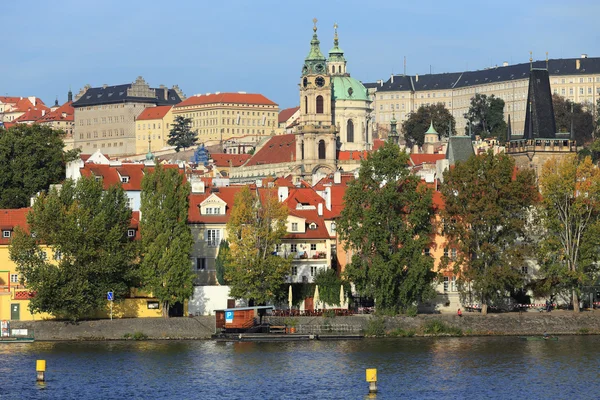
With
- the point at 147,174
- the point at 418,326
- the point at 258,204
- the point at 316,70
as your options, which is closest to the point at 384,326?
the point at 418,326

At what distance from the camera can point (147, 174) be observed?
8406 centimetres

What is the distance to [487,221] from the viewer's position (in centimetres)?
8244

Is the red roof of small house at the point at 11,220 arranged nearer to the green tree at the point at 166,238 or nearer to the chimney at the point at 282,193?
the green tree at the point at 166,238

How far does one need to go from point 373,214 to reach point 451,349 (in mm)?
10091

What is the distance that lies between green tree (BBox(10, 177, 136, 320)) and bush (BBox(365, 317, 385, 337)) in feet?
41.6

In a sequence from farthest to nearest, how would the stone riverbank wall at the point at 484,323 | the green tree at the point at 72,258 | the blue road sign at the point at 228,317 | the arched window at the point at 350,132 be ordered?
the arched window at the point at 350,132 < the stone riverbank wall at the point at 484,323 < the blue road sign at the point at 228,317 < the green tree at the point at 72,258

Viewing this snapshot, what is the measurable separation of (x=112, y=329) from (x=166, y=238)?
19.0 feet

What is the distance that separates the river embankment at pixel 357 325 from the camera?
78812mm

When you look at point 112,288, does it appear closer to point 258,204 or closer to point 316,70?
point 258,204

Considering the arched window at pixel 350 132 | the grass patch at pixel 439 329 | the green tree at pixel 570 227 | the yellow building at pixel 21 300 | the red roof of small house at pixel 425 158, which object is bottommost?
the grass patch at pixel 439 329

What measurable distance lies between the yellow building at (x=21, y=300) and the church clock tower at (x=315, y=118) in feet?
297

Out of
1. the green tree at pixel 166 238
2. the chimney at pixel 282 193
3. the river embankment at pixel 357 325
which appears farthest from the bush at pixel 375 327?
the chimney at pixel 282 193

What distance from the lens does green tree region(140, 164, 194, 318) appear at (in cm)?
8062

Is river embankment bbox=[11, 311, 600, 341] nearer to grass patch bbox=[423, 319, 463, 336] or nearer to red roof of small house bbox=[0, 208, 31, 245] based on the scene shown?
grass patch bbox=[423, 319, 463, 336]
